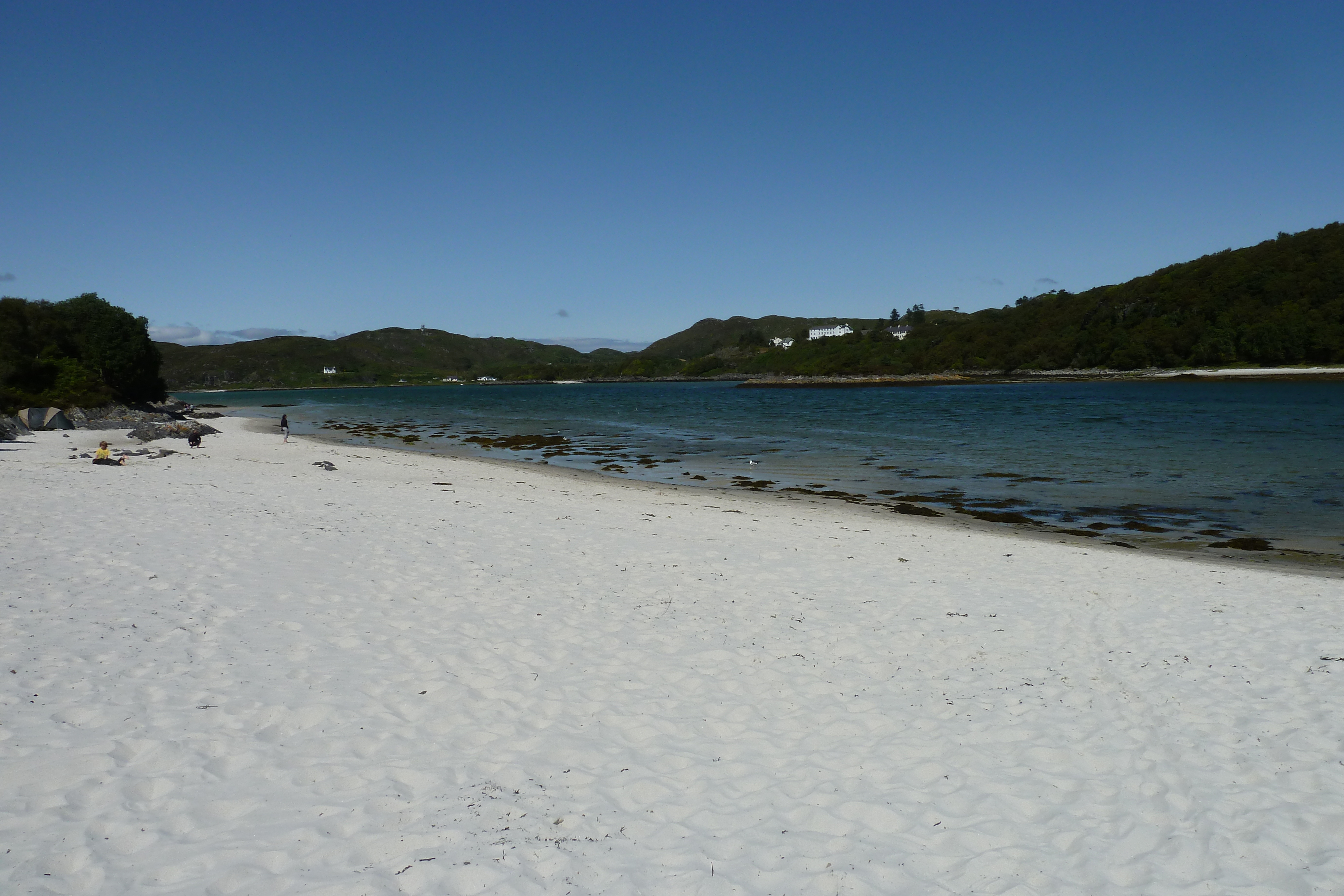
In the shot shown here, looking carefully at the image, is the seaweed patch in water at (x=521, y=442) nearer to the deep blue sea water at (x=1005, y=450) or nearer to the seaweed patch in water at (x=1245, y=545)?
the deep blue sea water at (x=1005, y=450)

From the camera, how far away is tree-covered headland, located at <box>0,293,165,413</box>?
45.9 meters

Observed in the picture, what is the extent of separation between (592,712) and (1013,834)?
3.40 metres

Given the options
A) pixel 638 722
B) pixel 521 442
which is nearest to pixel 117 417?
pixel 521 442

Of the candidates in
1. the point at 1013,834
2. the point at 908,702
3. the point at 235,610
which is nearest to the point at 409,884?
the point at 1013,834

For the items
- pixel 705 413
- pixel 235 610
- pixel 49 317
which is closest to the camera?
pixel 235 610

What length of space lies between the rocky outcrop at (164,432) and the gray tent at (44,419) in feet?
11.3

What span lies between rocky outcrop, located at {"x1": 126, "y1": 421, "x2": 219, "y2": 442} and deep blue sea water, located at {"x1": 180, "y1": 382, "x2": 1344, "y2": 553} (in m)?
9.34

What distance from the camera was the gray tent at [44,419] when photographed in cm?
3534

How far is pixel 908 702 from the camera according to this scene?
6.92 meters

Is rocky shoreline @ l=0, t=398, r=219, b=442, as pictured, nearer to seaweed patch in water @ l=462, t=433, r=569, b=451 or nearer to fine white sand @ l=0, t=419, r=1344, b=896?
seaweed patch in water @ l=462, t=433, r=569, b=451

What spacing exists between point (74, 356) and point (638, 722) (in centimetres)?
7320

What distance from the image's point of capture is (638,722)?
6.32m

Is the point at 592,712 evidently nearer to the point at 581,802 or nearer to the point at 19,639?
the point at 581,802

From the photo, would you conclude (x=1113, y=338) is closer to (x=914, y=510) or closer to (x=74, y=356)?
(x=914, y=510)
